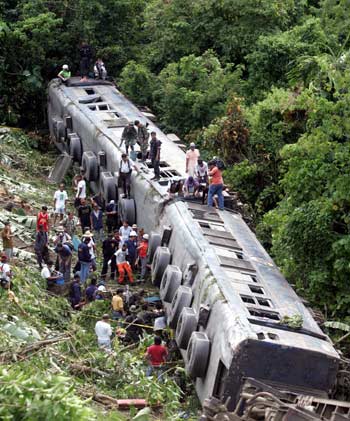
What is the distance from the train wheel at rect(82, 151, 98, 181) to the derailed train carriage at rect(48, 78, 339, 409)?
0.02 m

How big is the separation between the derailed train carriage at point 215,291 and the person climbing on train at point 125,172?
0.58 feet

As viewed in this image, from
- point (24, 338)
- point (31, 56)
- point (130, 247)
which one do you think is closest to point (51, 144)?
point (31, 56)

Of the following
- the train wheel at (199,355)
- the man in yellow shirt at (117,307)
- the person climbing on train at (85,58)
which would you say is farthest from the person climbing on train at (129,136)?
the train wheel at (199,355)

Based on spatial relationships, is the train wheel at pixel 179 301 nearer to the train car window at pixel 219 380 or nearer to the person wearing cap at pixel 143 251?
the train car window at pixel 219 380

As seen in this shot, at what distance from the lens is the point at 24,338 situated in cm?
1562

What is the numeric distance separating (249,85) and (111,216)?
25.6 feet

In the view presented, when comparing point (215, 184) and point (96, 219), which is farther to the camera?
point (96, 219)

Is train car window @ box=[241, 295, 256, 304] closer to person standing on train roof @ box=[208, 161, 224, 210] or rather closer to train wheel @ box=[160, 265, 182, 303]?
train wheel @ box=[160, 265, 182, 303]

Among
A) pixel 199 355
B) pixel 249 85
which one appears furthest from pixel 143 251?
pixel 249 85

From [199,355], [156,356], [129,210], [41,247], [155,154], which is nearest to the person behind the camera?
[199,355]

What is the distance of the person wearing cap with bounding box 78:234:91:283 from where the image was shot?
20.1 metres

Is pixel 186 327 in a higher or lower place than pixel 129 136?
lower

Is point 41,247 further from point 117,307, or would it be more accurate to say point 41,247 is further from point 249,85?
point 249,85

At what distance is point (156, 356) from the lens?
55.2 feet
